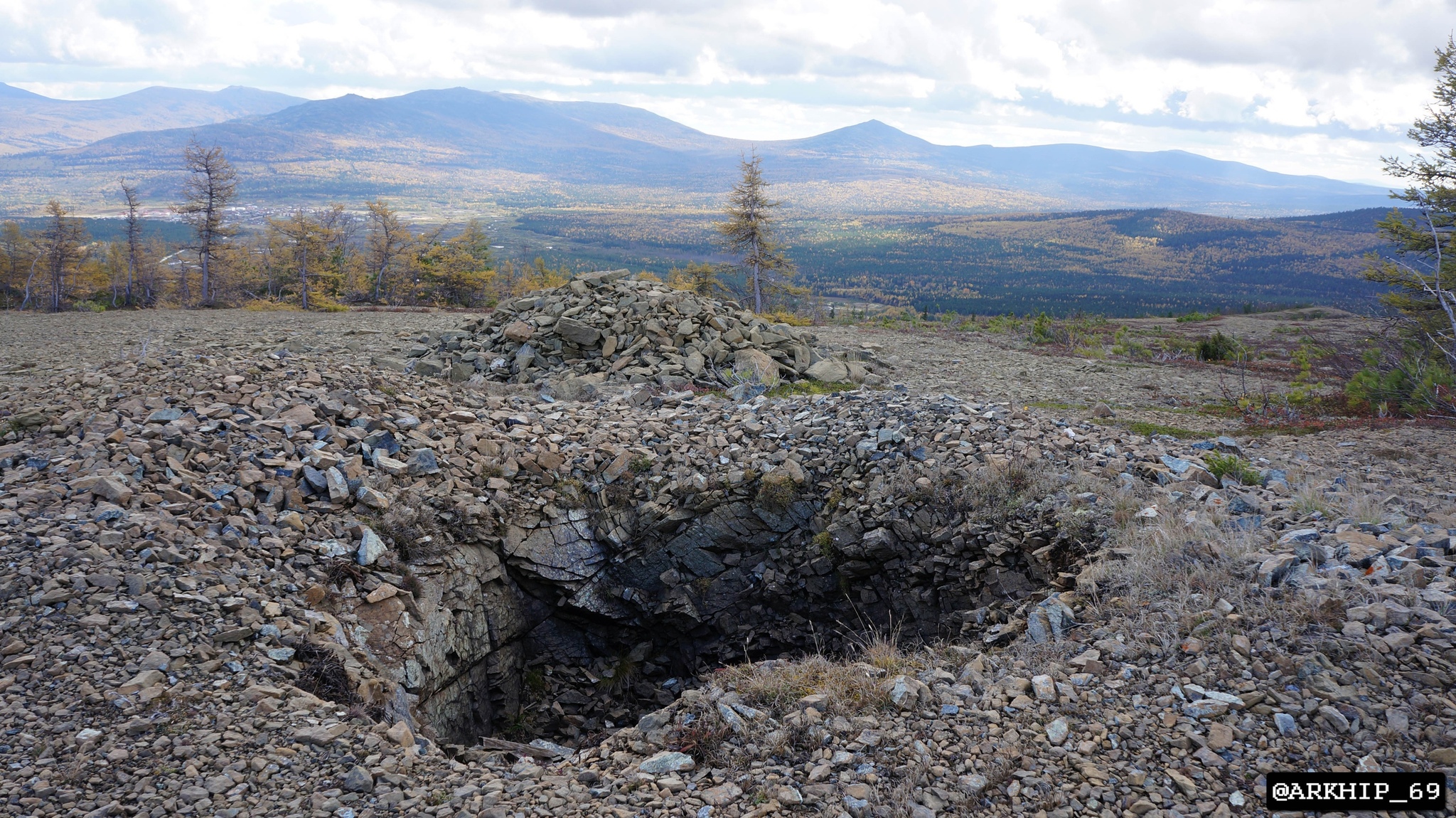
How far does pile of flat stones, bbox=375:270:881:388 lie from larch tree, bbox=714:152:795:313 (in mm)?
15457

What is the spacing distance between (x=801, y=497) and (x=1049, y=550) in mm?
3167

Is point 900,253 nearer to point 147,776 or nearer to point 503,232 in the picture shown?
point 503,232

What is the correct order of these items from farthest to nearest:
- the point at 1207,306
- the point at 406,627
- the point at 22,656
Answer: the point at 1207,306 < the point at 406,627 < the point at 22,656

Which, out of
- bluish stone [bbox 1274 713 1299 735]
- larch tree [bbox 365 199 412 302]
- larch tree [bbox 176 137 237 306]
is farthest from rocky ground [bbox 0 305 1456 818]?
larch tree [bbox 365 199 412 302]

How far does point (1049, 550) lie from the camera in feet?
24.5

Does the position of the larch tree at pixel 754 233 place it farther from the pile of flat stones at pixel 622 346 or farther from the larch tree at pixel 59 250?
the larch tree at pixel 59 250

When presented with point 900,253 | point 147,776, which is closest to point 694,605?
point 147,776

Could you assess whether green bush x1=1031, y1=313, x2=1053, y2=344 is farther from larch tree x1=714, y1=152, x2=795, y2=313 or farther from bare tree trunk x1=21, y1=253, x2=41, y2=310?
bare tree trunk x1=21, y1=253, x2=41, y2=310

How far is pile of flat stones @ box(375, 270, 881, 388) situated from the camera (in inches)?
612

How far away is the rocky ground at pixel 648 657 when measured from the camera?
430 centimetres

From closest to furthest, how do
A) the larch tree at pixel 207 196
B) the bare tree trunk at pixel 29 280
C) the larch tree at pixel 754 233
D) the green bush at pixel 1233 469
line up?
the green bush at pixel 1233 469 < the larch tree at pixel 754 233 < the larch tree at pixel 207 196 < the bare tree trunk at pixel 29 280

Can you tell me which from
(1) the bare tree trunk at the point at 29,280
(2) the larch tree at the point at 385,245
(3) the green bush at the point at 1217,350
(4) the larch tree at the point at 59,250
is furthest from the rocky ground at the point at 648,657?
(1) the bare tree trunk at the point at 29,280

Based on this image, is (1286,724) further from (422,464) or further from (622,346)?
(622,346)

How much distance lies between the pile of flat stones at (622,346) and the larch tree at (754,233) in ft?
50.7
